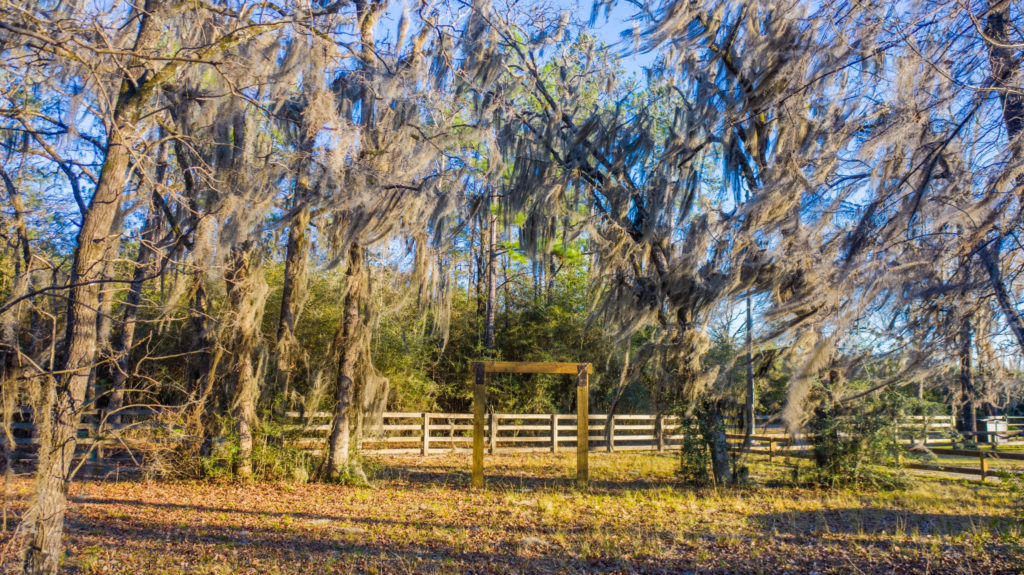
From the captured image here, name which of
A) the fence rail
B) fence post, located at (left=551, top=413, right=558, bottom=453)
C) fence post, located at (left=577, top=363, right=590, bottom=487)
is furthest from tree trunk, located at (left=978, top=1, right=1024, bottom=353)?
fence post, located at (left=551, top=413, right=558, bottom=453)

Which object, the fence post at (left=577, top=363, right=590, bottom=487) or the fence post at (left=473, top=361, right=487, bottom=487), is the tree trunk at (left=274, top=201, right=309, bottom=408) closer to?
the fence post at (left=473, top=361, right=487, bottom=487)

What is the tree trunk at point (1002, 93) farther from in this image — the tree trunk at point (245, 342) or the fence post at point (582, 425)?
the tree trunk at point (245, 342)

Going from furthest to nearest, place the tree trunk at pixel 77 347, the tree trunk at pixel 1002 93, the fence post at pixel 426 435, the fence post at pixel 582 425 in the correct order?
the fence post at pixel 426 435 → the fence post at pixel 582 425 → the tree trunk at pixel 77 347 → the tree trunk at pixel 1002 93

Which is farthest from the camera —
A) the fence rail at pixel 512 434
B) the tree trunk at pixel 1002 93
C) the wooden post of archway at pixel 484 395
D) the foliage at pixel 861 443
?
the fence rail at pixel 512 434

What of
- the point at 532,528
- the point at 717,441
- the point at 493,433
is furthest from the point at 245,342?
the point at 493,433

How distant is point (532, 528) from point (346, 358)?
12.5 feet

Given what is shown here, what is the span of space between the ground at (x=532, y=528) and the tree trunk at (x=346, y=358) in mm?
514

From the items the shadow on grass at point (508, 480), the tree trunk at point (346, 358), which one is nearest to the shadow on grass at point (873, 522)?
the shadow on grass at point (508, 480)

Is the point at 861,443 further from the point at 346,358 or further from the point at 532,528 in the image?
the point at 346,358

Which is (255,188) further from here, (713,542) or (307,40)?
(713,542)

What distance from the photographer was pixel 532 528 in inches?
243

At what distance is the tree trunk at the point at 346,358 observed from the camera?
868 centimetres

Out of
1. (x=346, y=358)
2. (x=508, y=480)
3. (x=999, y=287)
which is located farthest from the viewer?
(x=508, y=480)

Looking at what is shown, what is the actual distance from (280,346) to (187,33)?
183 inches
